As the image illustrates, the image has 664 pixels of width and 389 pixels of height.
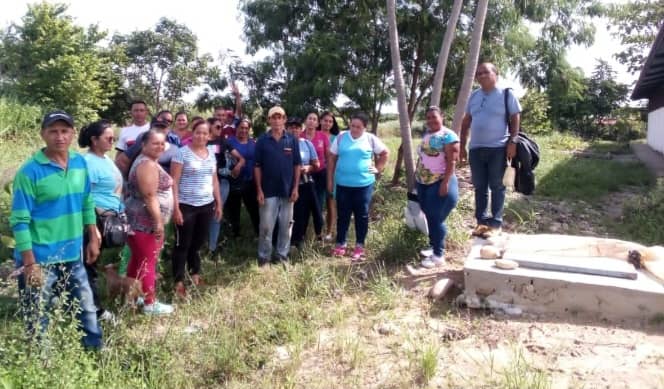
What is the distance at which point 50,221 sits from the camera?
2.69 m

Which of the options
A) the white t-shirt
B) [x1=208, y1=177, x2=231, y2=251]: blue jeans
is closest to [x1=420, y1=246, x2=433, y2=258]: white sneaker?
[x1=208, y1=177, x2=231, y2=251]: blue jeans

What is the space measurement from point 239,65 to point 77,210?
5.48m

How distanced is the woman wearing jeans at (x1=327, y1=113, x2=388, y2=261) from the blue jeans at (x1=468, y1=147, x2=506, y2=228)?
918 millimetres

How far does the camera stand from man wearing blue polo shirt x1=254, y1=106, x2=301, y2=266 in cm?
465

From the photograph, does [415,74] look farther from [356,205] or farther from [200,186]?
[200,186]

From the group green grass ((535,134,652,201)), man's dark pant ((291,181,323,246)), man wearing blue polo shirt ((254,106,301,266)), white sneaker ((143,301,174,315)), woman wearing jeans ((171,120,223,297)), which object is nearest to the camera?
white sneaker ((143,301,174,315))

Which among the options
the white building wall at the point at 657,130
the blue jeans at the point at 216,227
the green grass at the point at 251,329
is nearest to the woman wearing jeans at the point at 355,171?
the green grass at the point at 251,329

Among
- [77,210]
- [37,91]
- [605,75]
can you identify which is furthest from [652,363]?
[605,75]

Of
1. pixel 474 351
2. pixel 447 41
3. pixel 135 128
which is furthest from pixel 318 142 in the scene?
pixel 474 351

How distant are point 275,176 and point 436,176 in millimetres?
1464

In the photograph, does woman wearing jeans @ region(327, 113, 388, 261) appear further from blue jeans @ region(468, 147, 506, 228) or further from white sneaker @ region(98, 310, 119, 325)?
white sneaker @ region(98, 310, 119, 325)

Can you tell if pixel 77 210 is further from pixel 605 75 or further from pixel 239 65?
pixel 605 75

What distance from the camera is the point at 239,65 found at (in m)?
7.86

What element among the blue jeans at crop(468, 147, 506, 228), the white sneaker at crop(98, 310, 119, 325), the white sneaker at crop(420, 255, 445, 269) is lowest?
the white sneaker at crop(98, 310, 119, 325)
